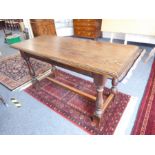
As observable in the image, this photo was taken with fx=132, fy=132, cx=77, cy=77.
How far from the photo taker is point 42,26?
4047 millimetres

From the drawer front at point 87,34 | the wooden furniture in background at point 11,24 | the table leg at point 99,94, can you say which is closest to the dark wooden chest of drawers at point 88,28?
the drawer front at point 87,34

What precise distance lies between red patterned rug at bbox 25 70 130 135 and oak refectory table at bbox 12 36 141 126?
128 millimetres

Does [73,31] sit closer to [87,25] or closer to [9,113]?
[87,25]

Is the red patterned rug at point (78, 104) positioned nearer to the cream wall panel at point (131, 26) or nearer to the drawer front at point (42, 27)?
the cream wall panel at point (131, 26)

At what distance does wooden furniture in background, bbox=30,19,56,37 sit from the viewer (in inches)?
155

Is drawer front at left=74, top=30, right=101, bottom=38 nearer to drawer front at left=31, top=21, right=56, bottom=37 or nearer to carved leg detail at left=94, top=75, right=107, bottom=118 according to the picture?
drawer front at left=31, top=21, right=56, bottom=37

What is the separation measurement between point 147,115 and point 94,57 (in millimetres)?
960

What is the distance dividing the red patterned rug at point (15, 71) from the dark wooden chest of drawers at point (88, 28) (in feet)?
6.20

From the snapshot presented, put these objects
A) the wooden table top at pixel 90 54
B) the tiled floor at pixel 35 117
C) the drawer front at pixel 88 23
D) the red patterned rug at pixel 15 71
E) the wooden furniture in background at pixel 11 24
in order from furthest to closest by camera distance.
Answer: the wooden furniture in background at pixel 11 24 → the drawer front at pixel 88 23 → the red patterned rug at pixel 15 71 → the tiled floor at pixel 35 117 → the wooden table top at pixel 90 54

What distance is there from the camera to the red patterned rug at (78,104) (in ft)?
4.81

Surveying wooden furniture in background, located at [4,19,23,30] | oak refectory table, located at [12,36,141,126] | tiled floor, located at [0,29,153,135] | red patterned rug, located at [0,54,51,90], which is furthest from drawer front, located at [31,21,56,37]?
oak refectory table, located at [12,36,141,126]

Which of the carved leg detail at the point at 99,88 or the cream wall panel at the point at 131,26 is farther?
the cream wall panel at the point at 131,26

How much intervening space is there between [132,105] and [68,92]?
2.92 ft

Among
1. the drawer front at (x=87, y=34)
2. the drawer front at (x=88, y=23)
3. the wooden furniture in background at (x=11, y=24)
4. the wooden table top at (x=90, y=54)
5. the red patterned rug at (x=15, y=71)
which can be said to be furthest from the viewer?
the wooden furniture in background at (x=11, y=24)
